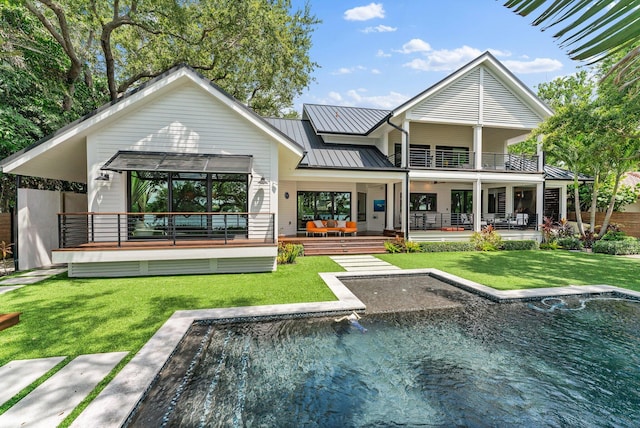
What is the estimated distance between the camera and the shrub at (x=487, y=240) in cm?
1609

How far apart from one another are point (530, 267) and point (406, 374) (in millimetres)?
9830

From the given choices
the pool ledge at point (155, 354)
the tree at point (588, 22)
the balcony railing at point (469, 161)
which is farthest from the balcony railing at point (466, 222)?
the tree at point (588, 22)

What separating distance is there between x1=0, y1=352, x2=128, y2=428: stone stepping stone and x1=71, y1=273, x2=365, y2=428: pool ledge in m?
0.25

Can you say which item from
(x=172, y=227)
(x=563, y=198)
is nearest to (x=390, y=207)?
(x=563, y=198)

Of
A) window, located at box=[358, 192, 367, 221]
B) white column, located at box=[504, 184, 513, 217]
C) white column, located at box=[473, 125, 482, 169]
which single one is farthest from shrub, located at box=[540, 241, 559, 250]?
window, located at box=[358, 192, 367, 221]

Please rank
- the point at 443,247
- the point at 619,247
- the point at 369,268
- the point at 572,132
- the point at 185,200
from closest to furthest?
the point at 185,200 < the point at 369,268 < the point at 572,132 < the point at 619,247 < the point at 443,247

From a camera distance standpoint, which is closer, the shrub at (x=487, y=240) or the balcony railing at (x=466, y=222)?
the shrub at (x=487, y=240)

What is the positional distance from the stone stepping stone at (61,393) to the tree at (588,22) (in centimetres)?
521

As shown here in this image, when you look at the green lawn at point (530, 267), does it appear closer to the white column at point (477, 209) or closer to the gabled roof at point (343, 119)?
the white column at point (477, 209)

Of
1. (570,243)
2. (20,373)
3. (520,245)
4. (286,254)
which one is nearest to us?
(20,373)

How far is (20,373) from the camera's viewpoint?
4297mm

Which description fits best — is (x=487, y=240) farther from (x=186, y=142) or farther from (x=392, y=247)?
(x=186, y=142)

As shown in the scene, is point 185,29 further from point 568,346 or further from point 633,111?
point 633,111

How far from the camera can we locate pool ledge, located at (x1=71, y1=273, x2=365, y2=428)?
3.44 m
